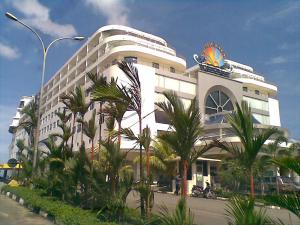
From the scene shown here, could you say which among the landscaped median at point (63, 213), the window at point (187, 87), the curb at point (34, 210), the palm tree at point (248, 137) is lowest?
the curb at point (34, 210)

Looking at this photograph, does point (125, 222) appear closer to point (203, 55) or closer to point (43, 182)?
point (43, 182)

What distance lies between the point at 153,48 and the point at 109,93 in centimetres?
4007

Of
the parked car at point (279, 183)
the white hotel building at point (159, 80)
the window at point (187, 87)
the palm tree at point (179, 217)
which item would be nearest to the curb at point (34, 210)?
the palm tree at point (179, 217)

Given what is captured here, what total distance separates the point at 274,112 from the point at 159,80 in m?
30.5

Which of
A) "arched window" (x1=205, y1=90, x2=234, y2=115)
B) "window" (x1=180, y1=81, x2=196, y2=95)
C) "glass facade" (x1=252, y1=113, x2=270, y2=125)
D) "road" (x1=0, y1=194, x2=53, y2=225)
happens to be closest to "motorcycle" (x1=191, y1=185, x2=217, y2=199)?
"road" (x1=0, y1=194, x2=53, y2=225)

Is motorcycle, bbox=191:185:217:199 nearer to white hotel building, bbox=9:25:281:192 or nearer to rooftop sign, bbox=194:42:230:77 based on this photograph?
white hotel building, bbox=9:25:281:192

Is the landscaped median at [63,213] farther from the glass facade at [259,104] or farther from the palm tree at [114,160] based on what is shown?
the glass facade at [259,104]

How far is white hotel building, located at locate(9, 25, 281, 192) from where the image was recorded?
42.2 meters

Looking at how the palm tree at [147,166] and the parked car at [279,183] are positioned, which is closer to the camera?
the palm tree at [147,166]

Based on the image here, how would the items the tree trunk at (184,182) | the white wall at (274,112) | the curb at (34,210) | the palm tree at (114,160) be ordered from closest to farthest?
the tree trunk at (184,182) → the palm tree at (114,160) → the curb at (34,210) → the white wall at (274,112)

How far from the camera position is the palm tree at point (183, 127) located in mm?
7031

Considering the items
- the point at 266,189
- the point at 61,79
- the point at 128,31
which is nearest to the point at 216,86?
the point at 128,31

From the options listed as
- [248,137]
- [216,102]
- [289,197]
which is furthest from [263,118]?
[289,197]

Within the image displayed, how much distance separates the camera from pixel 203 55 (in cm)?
5056
